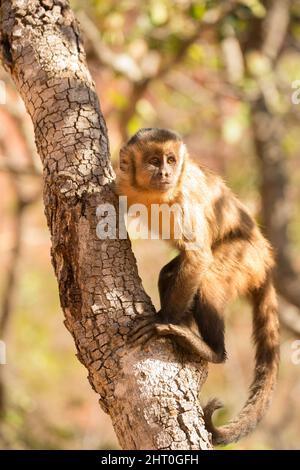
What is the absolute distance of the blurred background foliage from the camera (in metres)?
6.56

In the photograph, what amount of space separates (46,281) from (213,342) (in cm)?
893

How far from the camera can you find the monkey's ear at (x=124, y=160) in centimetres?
416

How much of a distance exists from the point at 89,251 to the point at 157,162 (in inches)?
45.5

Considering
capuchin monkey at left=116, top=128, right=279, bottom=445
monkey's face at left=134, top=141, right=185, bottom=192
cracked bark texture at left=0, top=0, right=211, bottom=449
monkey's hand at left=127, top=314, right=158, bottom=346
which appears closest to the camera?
cracked bark texture at left=0, top=0, right=211, bottom=449

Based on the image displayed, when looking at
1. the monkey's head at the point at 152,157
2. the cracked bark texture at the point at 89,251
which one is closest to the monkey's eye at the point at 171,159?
the monkey's head at the point at 152,157

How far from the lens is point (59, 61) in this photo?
3.51m

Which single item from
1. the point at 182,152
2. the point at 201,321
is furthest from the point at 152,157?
the point at 201,321

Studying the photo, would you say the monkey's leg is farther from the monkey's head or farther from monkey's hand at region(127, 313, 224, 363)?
the monkey's head

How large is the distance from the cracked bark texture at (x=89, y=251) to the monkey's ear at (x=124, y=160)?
0.72 m

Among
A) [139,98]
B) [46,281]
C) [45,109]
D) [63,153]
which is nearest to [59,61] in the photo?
[45,109]

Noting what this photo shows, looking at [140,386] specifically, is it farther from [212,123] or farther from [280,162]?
[212,123]

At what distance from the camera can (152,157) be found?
13.5 feet

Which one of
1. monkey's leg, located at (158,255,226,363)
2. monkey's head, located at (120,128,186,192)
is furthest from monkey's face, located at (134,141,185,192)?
monkey's leg, located at (158,255,226,363)

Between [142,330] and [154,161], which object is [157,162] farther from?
[142,330]
